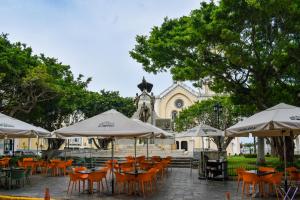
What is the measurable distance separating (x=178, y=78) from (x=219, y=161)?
6755 millimetres

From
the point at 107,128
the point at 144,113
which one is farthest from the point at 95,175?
the point at 144,113

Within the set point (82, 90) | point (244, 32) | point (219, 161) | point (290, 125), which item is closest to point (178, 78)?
point (244, 32)

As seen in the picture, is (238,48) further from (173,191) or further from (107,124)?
(107,124)

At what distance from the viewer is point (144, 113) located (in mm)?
40188

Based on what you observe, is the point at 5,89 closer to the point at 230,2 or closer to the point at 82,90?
the point at 82,90

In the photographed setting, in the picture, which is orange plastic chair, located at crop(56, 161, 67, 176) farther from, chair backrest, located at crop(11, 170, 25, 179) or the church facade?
the church facade

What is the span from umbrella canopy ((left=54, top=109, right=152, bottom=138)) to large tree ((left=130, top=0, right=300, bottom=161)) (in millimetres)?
8833

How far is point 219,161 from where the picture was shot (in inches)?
693

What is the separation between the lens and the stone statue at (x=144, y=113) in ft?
131

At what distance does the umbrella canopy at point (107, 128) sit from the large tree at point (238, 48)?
29.0 feet

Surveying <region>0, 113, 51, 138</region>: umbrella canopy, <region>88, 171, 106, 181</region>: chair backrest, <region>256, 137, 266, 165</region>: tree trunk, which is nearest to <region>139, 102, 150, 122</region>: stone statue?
<region>256, 137, 266, 165</region>: tree trunk

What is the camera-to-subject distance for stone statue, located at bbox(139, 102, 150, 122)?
4003 centimetres

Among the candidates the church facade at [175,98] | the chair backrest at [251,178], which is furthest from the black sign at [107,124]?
the church facade at [175,98]

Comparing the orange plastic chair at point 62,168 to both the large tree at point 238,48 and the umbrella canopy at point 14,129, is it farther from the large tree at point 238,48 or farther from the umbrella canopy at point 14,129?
the large tree at point 238,48
